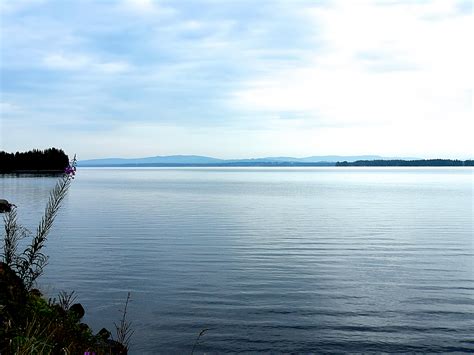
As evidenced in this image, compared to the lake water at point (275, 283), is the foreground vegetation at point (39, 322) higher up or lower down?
higher up

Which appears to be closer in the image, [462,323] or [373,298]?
[462,323]

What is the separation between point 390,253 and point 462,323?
14.8 metres

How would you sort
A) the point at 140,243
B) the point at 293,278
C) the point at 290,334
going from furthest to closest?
the point at 140,243, the point at 293,278, the point at 290,334

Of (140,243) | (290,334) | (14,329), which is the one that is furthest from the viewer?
(140,243)

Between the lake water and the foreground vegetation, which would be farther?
the lake water

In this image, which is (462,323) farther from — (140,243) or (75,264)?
(140,243)

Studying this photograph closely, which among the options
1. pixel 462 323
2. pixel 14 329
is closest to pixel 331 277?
pixel 462 323

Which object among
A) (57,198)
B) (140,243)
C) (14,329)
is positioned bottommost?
(140,243)

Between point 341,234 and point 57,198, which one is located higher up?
point 57,198

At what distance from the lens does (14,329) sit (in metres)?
7.89

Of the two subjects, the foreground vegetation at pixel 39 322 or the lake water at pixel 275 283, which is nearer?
the foreground vegetation at pixel 39 322

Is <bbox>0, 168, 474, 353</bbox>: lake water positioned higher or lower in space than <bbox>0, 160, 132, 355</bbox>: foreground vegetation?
lower

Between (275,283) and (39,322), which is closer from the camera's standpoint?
(39,322)

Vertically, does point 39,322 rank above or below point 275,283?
above
